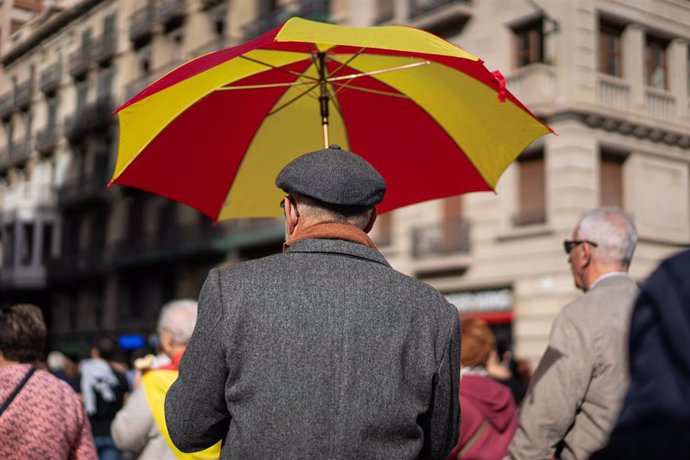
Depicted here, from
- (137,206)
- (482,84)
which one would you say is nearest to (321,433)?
(482,84)

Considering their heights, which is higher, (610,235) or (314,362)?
(610,235)

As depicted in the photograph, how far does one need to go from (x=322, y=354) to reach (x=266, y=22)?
22360 millimetres

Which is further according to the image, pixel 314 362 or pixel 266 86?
Result: pixel 266 86

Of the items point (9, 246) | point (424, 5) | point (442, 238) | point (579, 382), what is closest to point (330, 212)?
point (579, 382)

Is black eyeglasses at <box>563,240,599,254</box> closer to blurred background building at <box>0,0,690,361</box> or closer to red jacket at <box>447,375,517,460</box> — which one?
red jacket at <box>447,375,517,460</box>

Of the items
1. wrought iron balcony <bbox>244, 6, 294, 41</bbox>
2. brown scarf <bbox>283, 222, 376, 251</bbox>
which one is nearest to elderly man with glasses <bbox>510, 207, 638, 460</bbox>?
brown scarf <bbox>283, 222, 376, 251</bbox>

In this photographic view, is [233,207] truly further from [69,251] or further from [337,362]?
[69,251]

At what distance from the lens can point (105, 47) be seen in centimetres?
3203

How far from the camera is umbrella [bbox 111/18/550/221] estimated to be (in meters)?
3.81

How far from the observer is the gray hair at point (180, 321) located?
14.7ft

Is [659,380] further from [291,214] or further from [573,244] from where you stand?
[573,244]

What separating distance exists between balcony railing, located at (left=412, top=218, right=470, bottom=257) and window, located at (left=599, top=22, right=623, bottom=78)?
3820 millimetres

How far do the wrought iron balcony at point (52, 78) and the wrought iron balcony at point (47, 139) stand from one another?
1.60 meters

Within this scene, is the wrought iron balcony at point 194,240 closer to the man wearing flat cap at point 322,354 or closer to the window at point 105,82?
the window at point 105,82
